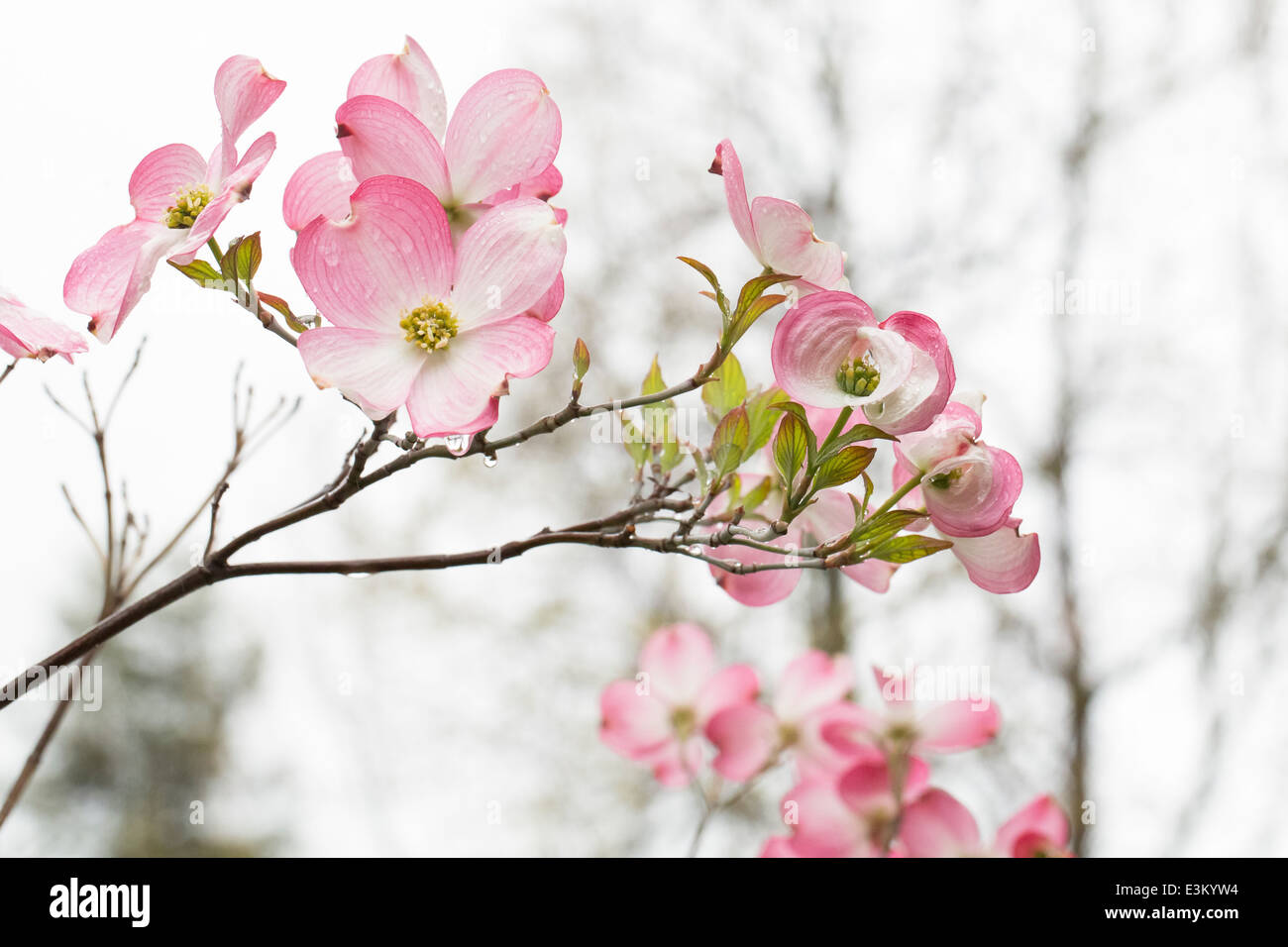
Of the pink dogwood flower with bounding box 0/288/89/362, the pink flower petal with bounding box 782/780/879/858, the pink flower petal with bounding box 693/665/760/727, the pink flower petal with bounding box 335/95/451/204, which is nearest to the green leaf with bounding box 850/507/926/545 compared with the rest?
the pink flower petal with bounding box 335/95/451/204

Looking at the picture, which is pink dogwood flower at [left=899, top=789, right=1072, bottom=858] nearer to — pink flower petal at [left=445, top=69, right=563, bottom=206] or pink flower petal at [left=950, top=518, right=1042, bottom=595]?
pink flower petal at [left=950, top=518, right=1042, bottom=595]

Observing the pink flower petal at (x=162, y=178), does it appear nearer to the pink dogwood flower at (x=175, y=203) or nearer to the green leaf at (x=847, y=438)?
the pink dogwood flower at (x=175, y=203)

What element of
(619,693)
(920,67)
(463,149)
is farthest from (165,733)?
(463,149)

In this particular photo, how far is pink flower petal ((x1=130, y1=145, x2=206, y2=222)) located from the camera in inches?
16.8

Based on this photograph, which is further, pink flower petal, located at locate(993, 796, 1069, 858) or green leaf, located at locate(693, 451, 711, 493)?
pink flower petal, located at locate(993, 796, 1069, 858)

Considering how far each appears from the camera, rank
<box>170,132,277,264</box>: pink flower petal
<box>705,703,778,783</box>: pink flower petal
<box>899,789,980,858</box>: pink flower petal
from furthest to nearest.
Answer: <box>705,703,778,783</box>: pink flower petal, <box>899,789,980,858</box>: pink flower petal, <box>170,132,277,264</box>: pink flower petal

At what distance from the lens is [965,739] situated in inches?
32.8

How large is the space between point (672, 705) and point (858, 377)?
62cm

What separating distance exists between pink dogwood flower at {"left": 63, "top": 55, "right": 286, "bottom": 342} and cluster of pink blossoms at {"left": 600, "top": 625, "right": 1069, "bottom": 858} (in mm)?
557

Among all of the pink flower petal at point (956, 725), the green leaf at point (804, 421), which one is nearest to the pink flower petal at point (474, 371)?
the green leaf at point (804, 421)

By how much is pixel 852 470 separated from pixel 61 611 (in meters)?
9.30

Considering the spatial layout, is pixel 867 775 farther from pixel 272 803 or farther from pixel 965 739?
pixel 272 803

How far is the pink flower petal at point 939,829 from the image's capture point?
727 millimetres

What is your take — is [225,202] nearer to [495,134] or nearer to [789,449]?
[495,134]
